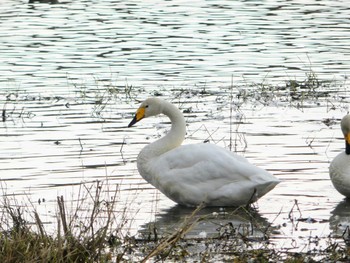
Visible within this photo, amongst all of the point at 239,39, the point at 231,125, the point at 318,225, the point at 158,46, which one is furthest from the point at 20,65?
the point at 318,225

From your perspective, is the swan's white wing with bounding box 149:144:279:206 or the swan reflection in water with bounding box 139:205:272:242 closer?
the swan reflection in water with bounding box 139:205:272:242

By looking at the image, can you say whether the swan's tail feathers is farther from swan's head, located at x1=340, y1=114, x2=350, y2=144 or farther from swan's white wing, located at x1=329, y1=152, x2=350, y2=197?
swan's head, located at x1=340, y1=114, x2=350, y2=144

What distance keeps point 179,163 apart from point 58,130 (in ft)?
14.4

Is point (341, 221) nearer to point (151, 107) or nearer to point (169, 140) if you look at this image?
point (169, 140)

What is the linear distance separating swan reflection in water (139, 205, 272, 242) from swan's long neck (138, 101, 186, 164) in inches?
24.1

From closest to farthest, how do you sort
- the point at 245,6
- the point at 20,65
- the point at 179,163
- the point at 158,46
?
the point at 179,163 < the point at 20,65 < the point at 158,46 < the point at 245,6

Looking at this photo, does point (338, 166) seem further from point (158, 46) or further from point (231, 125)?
point (158, 46)

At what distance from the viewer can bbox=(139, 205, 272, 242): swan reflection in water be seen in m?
9.16

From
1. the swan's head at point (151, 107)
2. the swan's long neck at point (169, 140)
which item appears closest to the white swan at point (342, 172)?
the swan's long neck at point (169, 140)

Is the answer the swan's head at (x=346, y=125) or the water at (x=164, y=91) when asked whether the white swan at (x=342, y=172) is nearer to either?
the swan's head at (x=346, y=125)

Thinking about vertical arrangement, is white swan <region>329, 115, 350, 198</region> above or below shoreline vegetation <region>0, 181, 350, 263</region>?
below

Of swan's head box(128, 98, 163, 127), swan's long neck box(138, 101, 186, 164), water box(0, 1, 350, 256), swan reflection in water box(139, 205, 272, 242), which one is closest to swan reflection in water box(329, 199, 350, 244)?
water box(0, 1, 350, 256)

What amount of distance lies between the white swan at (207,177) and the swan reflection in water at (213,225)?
14 centimetres

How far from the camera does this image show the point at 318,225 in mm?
9711
